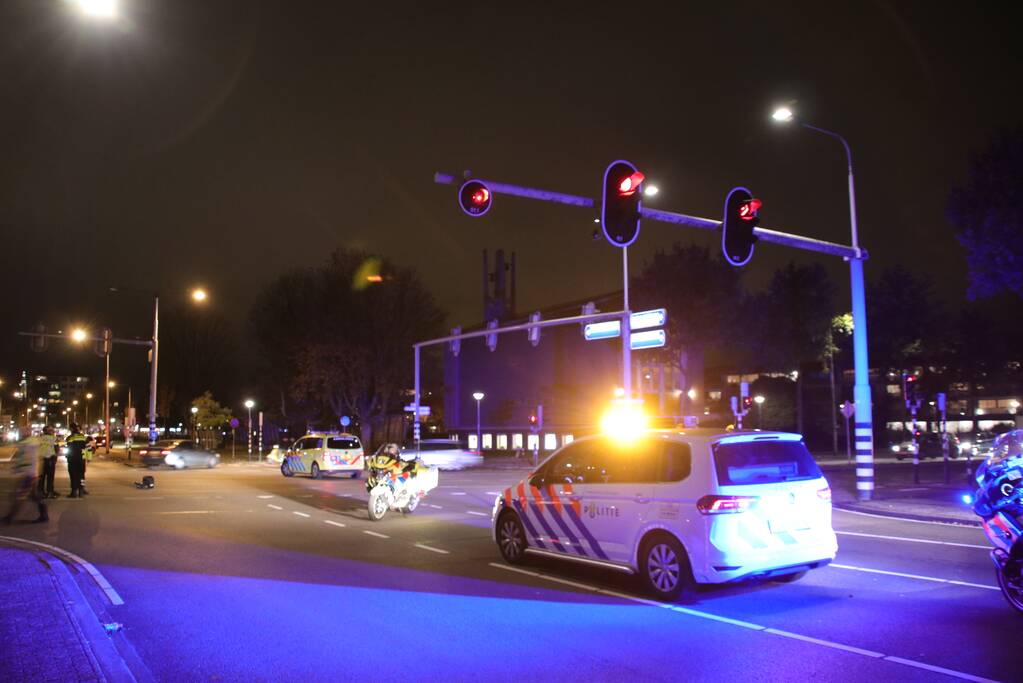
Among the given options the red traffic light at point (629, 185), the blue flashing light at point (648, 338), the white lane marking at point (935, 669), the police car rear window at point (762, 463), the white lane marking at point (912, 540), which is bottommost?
the white lane marking at point (912, 540)

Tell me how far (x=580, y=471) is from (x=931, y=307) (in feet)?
231

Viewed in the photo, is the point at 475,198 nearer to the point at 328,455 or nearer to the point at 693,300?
the point at 328,455

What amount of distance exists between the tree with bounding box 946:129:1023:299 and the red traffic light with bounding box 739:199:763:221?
14.3 meters

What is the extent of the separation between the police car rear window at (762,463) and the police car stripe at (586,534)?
1.93m

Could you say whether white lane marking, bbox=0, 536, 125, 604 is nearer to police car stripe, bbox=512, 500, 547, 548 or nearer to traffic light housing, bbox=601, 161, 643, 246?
police car stripe, bbox=512, 500, 547, 548

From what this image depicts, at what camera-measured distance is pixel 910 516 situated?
16.7 metres

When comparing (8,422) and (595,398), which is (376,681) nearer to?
(595,398)

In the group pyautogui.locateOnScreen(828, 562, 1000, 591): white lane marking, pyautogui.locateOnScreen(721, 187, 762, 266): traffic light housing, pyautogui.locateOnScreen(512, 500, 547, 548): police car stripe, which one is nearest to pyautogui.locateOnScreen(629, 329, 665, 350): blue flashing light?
pyautogui.locateOnScreen(721, 187, 762, 266): traffic light housing

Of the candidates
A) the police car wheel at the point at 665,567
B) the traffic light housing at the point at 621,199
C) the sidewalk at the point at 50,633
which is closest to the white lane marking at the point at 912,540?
the police car wheel at the point at 665,567

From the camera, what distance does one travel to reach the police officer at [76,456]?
19.5 metres

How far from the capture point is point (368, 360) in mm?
50969

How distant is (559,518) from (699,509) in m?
2.40

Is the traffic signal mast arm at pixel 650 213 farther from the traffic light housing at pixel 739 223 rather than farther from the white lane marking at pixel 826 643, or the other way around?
the white lane marking at pixel 826 643

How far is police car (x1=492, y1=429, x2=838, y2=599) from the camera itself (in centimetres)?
817
